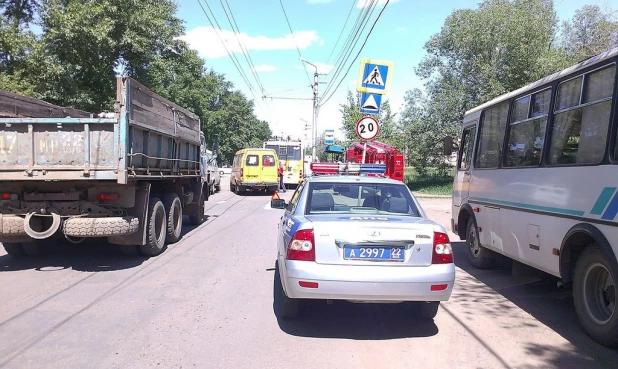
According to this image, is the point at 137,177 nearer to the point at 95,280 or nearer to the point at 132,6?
the point at 95,280

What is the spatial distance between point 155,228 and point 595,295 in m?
6.65

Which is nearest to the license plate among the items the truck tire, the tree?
the truck tire

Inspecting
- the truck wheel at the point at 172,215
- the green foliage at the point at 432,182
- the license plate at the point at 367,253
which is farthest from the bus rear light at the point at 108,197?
the green foliage at the point at 432,182

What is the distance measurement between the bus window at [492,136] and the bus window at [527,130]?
343 millimetres

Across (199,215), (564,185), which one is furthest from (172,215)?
(564,185)

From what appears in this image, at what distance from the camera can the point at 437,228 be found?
15.2 ft

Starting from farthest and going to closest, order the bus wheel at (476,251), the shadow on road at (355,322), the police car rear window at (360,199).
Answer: the bus wheel at (476,251) < the police car rear window at (360,199) < the shadow on road at (355,322)

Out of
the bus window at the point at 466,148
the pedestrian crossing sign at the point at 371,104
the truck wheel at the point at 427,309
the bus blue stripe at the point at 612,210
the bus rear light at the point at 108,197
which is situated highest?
the pedestrian crossing sign at the point at 371,104

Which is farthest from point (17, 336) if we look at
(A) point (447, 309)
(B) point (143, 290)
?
(A) point (447, 309)

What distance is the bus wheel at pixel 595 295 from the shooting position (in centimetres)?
442

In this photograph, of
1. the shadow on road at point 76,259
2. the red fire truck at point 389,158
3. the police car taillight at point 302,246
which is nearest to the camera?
the police car taillight at point 302,246

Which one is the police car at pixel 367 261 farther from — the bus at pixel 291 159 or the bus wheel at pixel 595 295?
the bus at pixel 291 159

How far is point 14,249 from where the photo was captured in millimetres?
8023

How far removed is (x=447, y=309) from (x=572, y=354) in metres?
1.58
